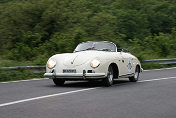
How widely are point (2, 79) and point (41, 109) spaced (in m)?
7.07

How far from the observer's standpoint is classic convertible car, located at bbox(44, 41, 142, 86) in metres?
10.2

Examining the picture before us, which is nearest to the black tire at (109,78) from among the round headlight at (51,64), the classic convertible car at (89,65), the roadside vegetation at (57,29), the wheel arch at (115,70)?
the classic convertible car at (89,65)

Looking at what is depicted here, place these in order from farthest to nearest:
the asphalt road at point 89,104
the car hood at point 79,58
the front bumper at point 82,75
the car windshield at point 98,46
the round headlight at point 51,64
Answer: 1. the car windshield at point 98,46
2. the round headlight at point 51,64
3. the car hood at point 79,58
4. the front bumper at point 82,75
5. the asphalt road at point 89,104

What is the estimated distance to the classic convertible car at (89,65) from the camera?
33.4ft

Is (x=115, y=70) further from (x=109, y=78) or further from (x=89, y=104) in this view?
(x=89, y=104)

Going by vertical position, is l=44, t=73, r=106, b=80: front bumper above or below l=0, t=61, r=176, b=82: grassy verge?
above

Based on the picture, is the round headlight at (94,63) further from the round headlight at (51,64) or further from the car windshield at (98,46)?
the car windshield at (98,46)

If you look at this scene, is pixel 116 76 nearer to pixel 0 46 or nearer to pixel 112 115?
pixel 112 115

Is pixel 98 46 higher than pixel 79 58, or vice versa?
pixel 98 46

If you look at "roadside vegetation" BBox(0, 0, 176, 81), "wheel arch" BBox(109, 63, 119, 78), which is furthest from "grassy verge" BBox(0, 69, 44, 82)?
"roadside vegetation" BBox(0, 0, 176, 81)

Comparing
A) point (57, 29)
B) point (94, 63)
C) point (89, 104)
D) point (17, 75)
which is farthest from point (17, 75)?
point (57, 29)

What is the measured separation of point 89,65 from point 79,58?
0.40m

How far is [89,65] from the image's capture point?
10219mm

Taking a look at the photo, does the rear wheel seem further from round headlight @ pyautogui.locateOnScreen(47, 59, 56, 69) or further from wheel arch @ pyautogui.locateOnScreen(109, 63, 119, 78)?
round headlight @ pyautogui.locateOnScreen(47, 59, 56, 69)
